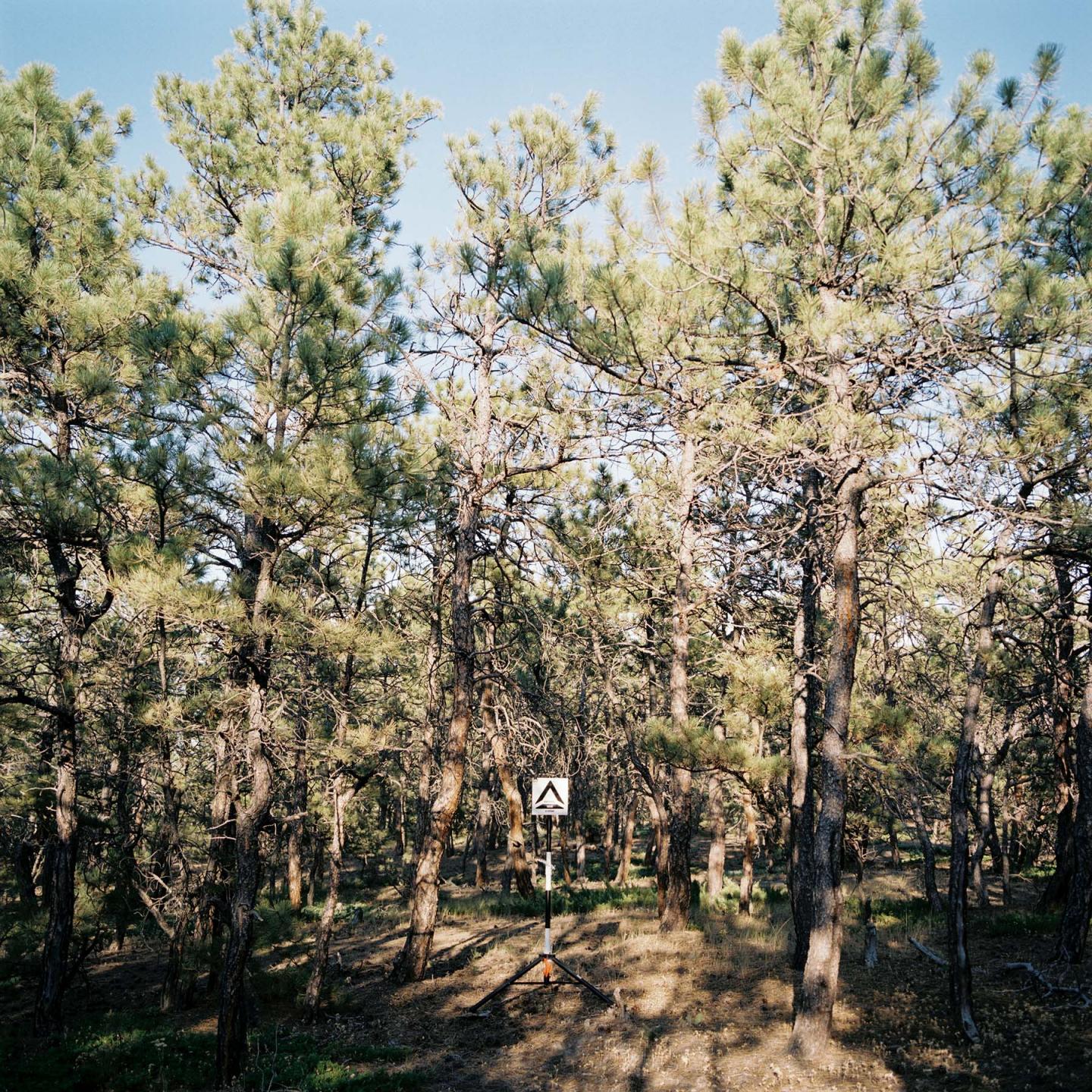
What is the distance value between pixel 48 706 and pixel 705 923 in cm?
990

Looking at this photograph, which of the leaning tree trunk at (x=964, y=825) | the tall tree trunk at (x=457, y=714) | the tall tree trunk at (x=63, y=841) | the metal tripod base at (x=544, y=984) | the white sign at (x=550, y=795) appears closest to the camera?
the leaning tree trunk at (x=964, y=825)

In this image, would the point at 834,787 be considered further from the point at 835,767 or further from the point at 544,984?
the point at 544,984

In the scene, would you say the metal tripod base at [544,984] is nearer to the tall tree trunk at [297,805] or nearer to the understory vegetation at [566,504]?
the understory vegetation at [566,504]

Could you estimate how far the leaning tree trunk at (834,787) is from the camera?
6344 millimetres

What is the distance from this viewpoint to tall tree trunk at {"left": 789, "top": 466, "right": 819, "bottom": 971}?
8703 mm

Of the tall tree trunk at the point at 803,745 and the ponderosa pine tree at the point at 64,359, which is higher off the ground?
the ponderosa pine tree at the point at 64,359

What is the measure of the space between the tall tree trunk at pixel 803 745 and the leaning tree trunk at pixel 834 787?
1348mm

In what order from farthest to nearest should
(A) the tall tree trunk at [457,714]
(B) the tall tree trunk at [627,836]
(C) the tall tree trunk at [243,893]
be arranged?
(B) the tall tree trunk at [627,836] → (A) the tall tree trunk at [457,714] → (C) the tall tree trunk at [243,893]

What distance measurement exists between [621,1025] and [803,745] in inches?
158

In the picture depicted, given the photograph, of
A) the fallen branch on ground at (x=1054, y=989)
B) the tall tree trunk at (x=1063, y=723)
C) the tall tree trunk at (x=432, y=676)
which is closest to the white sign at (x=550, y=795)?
the tall tree trunk at (x=432, y=676)

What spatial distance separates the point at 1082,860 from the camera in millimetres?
8680

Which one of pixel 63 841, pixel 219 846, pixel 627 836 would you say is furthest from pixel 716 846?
pixel 63 841

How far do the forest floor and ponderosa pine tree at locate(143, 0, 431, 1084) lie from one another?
5.46 feet

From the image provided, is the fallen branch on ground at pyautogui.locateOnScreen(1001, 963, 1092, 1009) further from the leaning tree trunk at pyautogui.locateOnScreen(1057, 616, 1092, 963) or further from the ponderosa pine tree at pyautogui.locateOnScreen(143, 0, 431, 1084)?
the ponderosa pine tree at pyautogui.locateOnScreen(143, 0, 431, 1084)
